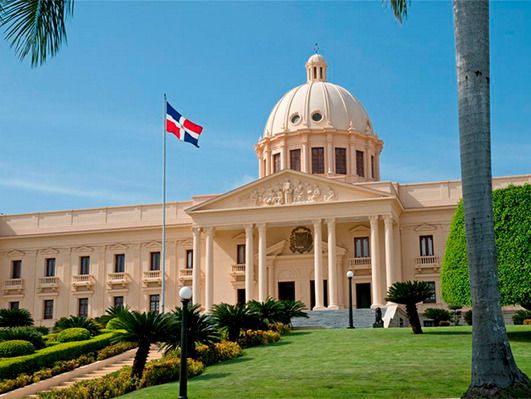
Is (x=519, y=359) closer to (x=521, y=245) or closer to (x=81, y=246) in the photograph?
(x=521, y=245)

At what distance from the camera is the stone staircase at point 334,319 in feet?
129

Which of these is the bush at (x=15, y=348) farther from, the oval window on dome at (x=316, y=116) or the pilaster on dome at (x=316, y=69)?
the pilaster on dome at (x=316, y=69)

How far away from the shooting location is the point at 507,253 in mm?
26875

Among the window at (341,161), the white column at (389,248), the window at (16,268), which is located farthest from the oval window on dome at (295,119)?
the window at (16,268)

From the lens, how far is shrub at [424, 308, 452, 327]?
1748 inches

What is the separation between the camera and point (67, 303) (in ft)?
185

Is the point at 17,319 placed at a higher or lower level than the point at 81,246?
lower

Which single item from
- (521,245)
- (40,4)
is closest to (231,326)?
(521,245)

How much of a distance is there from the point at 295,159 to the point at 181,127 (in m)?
16.5

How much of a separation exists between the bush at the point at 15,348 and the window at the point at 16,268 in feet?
107

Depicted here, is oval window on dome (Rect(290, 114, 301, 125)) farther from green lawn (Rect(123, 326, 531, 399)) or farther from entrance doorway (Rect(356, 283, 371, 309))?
green lawn (Rect(123, 326, 531, 399))

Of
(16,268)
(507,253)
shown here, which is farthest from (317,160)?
(507,253)

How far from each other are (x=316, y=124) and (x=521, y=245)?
32820 mm

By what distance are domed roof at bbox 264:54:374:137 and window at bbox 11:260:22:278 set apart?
23089 millimetres
